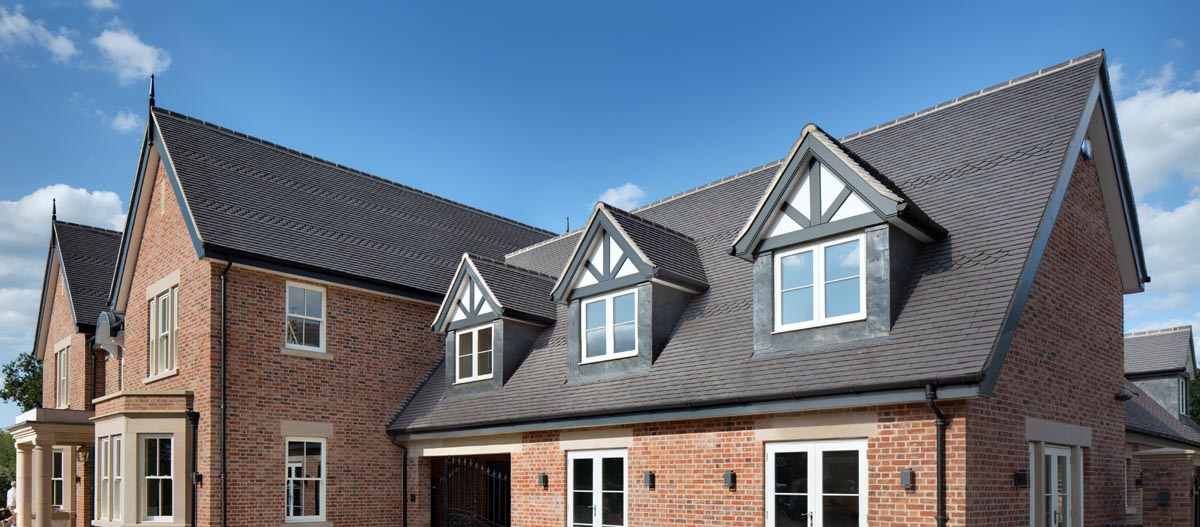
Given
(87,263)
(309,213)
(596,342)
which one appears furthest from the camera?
(87,263)

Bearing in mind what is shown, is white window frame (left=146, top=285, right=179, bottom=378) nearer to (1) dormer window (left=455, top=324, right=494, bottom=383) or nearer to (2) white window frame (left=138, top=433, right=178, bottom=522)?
(2) white window frame (left=138, top=433, right=178, bottom=522)

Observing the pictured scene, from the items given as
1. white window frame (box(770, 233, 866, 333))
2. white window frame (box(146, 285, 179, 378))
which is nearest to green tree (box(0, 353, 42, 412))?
white window frame (box(146, 285, 179, 378))

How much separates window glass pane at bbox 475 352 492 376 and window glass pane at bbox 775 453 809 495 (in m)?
7.71

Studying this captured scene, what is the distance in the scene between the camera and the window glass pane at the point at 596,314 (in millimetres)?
15500

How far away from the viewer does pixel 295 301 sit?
57.8ft

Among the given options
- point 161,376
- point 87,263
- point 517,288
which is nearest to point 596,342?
point 517,288

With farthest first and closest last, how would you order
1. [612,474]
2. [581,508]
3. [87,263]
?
[87,263] < [581,508] < [612,474]

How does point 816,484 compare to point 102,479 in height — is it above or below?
above

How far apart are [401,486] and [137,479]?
5.08 meters

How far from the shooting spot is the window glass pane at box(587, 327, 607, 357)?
15.3 m

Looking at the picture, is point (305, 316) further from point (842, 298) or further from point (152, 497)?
point (842, 298)

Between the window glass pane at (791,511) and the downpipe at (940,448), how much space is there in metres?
1.90

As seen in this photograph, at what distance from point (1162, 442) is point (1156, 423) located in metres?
0.62

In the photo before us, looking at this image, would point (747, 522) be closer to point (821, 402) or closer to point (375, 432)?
point (821, 402)
